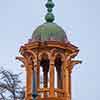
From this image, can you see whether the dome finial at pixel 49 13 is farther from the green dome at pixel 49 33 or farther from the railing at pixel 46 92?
the railing at pixel 46 92

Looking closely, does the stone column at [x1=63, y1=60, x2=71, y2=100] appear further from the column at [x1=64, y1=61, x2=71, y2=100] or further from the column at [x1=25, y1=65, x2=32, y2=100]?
the column at [x1=25, y1=65, x2=32, y2=100]

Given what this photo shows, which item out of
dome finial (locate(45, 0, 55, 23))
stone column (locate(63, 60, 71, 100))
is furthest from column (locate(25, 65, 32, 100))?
dome finial (locate(45, 0, 55, 23))

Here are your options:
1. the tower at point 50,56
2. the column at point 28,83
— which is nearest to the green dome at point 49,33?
the tower at point 50,56

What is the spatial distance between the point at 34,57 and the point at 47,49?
2.33 ft

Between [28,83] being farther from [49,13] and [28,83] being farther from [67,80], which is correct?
[49,13]

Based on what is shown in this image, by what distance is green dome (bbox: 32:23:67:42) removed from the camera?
1025 inches

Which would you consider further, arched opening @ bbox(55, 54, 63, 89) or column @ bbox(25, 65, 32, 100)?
arched opening @ bbox(55, 54, 63, 89)

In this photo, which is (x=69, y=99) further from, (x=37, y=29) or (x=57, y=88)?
(x=37, y=29)

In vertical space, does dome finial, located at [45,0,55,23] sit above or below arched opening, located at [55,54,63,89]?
above

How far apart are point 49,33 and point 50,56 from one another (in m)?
1.12

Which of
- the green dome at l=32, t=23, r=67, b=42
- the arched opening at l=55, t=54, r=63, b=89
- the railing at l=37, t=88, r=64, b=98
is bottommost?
the railing at l=37, t=88, r=64, b=98

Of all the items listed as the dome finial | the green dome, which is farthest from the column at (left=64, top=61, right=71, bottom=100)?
the dome finial

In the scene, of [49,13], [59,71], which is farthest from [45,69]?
[49,13]

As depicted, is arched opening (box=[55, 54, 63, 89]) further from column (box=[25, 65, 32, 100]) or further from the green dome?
column (box=[25, 65, 32, 100])
